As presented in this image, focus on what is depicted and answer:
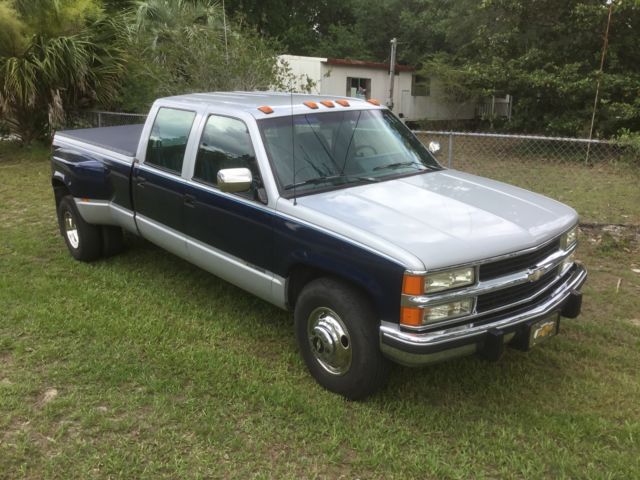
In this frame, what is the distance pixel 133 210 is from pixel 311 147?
6.72 feet

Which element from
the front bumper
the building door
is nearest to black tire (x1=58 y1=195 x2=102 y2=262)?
the front bumper

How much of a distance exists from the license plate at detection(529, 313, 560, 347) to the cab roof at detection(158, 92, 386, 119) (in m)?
2.14

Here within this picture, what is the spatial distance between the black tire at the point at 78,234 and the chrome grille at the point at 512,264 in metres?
4.15

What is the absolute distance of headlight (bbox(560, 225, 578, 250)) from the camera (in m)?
3.77

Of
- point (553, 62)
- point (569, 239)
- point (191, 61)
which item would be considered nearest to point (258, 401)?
point (569, 239)

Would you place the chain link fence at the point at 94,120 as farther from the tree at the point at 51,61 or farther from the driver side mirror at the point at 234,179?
the driver side mirror at the point at 234,179

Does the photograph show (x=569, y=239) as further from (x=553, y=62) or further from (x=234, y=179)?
(x=553, y=62)

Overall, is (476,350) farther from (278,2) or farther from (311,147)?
(278,2)

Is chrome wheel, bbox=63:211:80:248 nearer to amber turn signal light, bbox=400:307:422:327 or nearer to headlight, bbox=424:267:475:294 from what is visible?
amber turn signal light, bbox=400:307:422:327

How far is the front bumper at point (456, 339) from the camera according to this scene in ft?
10.1

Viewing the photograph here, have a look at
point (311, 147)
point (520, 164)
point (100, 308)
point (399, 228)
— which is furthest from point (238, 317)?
point (520, 164)

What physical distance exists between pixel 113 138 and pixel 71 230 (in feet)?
3.51

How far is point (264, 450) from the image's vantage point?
124 inches

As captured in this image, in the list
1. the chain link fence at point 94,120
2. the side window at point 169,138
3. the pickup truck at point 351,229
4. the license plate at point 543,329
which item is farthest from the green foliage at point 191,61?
the license plate at point 543,329
